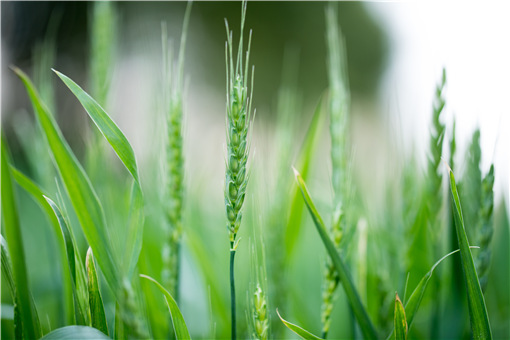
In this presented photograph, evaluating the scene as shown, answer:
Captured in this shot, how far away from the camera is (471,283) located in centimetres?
24

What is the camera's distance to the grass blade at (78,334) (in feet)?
0.72

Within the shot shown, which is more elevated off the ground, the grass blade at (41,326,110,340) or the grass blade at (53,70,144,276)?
the grass blade at (53,70,144,276)

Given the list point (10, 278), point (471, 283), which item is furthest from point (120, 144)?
point (471, 283)

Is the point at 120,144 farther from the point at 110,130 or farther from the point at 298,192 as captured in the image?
the point at 298,192

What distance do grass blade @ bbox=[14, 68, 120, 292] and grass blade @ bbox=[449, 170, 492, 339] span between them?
0.67 feet

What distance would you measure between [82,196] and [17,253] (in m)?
0.05

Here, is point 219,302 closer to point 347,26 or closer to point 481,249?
point 481,249

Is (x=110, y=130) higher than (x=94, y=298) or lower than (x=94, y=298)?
higher

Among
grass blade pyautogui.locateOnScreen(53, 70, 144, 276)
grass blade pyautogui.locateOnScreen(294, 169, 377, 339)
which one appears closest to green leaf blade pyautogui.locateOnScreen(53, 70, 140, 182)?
grass blade pyautogui.locateOnScreen(53, 70, 144, 276)

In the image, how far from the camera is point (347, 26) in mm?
6980

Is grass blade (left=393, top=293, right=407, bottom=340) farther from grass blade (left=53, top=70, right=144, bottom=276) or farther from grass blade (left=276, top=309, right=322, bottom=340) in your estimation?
grass blade (left=53, top=70, right=144, bottom=276)

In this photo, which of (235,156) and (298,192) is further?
(298,192)

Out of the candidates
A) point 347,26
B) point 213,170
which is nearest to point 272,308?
point 213,170

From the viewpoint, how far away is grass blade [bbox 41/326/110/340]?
22cm
